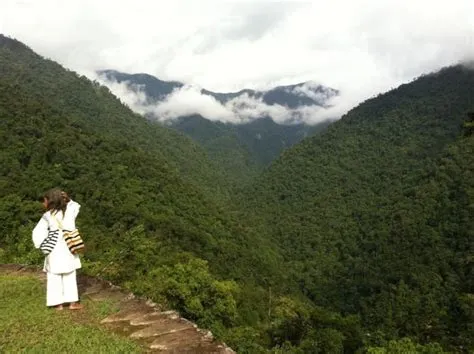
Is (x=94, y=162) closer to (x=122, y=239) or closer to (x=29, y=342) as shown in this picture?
(x=122, y=239)

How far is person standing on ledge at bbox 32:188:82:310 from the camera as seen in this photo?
27.2ft

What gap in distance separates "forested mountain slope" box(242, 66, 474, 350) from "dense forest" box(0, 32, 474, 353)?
1.35ft

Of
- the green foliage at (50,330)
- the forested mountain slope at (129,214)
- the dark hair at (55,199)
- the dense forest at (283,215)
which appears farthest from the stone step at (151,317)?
the forested mountain slope at (129,214)

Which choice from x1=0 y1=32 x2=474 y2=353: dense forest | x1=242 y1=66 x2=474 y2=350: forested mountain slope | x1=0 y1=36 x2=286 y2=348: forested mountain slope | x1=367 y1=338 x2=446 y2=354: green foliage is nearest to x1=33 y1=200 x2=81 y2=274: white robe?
x1=0 y1=32 x2=474 y2=353: dense forest

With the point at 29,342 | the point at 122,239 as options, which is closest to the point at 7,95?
the point at 122,239

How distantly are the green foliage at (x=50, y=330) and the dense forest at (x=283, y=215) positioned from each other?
7347mm

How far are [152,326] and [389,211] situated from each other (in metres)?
101

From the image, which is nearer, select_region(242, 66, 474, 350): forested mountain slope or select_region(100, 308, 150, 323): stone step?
select_region(100, 308, 150, 323): stone step

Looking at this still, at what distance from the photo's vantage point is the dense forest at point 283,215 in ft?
99.5

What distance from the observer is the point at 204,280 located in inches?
1121

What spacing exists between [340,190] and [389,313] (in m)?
66.4

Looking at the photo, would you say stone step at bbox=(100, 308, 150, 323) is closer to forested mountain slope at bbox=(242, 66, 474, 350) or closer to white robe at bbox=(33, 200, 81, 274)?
white robe at bbox=(33, 200, 81, 274)

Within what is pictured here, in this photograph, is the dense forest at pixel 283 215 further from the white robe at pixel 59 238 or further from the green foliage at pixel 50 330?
the white robe at pixel 59 238

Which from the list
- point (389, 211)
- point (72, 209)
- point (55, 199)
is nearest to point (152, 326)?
point (72, 209)
